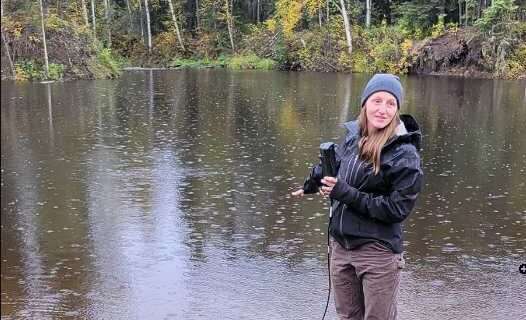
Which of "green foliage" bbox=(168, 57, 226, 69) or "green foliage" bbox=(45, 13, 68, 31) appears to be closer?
"green foliage" bbox=(45, 13, 68, 31)

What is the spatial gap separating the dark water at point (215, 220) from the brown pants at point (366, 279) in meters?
1.44

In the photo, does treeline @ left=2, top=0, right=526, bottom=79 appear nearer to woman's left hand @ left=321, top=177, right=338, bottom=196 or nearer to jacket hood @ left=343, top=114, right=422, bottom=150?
jacket hood @ left=343, top=114, right=422, bottom=150

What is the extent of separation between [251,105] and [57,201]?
34.4 ft

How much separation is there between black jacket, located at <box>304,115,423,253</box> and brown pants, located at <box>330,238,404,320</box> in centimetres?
5

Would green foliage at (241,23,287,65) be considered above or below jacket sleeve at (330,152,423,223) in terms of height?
above

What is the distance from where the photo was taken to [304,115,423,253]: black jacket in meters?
2.54

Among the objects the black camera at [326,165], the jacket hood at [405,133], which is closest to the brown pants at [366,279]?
the black camera at [326,165]

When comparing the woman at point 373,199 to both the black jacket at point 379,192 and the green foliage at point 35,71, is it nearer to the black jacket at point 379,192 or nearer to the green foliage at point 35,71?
the black jacket at point 379,192

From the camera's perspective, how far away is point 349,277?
2.79m

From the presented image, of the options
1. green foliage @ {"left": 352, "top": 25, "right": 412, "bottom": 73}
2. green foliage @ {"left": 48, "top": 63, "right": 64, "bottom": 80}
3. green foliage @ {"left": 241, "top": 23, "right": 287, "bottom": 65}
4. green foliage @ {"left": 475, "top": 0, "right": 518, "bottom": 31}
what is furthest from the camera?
green foliage @ {"left": 241, "top": 23, "right": 287, "bottom": 65}

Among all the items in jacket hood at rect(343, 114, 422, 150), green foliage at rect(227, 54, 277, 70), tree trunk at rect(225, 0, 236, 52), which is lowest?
jacket hood at rect(343, 114, 422, 150)

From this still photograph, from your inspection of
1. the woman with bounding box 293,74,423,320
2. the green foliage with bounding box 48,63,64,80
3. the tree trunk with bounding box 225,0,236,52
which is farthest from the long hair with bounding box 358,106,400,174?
the tree trunk with bounding box 225,0,236,52

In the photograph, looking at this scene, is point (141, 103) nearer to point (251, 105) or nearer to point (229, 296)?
point (251, 105)

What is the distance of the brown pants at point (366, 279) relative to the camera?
8.75 feet
